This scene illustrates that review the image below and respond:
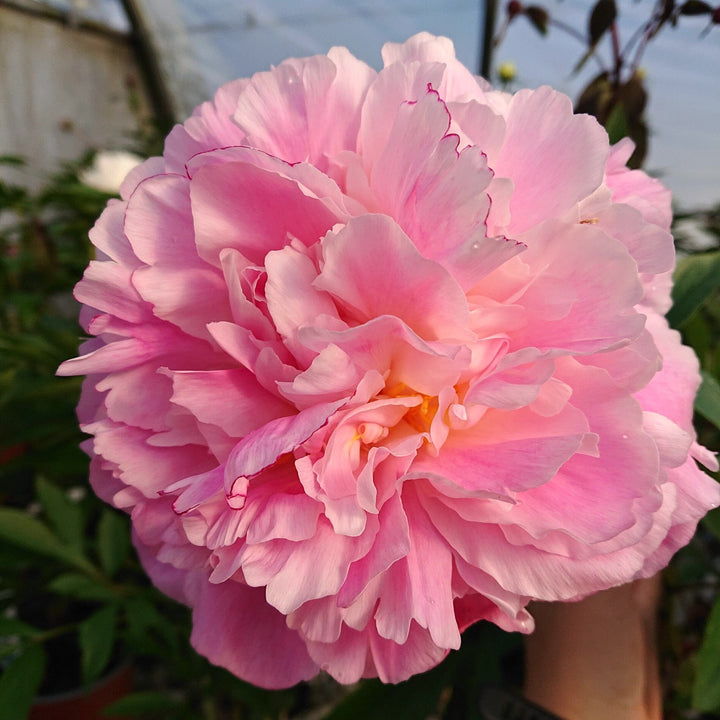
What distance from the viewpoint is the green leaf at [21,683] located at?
520 millimetres

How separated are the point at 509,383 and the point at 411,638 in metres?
0.15

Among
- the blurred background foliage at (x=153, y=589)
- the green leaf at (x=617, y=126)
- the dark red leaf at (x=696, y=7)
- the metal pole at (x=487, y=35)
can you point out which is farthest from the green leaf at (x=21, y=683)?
the metal pole at (x=487, y=35)

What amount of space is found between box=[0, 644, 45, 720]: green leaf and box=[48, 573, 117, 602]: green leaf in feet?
0.21

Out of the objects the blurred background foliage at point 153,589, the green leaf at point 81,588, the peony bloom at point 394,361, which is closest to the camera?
the peony bloom at point 394,361

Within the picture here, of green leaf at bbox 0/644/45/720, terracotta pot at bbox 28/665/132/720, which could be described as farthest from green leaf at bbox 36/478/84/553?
terracotta pot at bbox 28/665/132/720

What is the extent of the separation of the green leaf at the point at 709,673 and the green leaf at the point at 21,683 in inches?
22.2

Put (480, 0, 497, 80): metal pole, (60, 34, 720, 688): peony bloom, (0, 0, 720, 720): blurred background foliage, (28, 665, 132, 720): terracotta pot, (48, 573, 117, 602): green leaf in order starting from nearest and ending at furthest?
(60, 34, 720, 688): peony bloom, (0, 0, 720, 720): blurred background foliage, (48, 573, 117, 602): green leaf, (28, 665, 132, 720): terracotta pot, (480, 0, 497, 80): metal pole

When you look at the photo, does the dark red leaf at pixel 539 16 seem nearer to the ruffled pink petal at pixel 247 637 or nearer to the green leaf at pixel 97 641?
the ruffled pink petal at pixel 247 637

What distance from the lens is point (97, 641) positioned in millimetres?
557

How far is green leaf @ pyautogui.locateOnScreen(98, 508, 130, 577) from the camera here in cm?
65

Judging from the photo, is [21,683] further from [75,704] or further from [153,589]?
[75,704]

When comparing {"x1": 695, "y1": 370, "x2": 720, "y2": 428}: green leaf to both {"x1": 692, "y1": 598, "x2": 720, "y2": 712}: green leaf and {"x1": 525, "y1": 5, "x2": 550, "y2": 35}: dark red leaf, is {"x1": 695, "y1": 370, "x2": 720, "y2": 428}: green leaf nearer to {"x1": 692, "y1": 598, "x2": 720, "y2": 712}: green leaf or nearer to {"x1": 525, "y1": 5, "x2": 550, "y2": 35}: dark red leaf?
{"x1": 692, "y1": 598, "x2": 720, "y2": 712}: green leaf

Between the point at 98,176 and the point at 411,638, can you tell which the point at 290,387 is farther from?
the point at 98,176

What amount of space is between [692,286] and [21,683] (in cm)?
69
